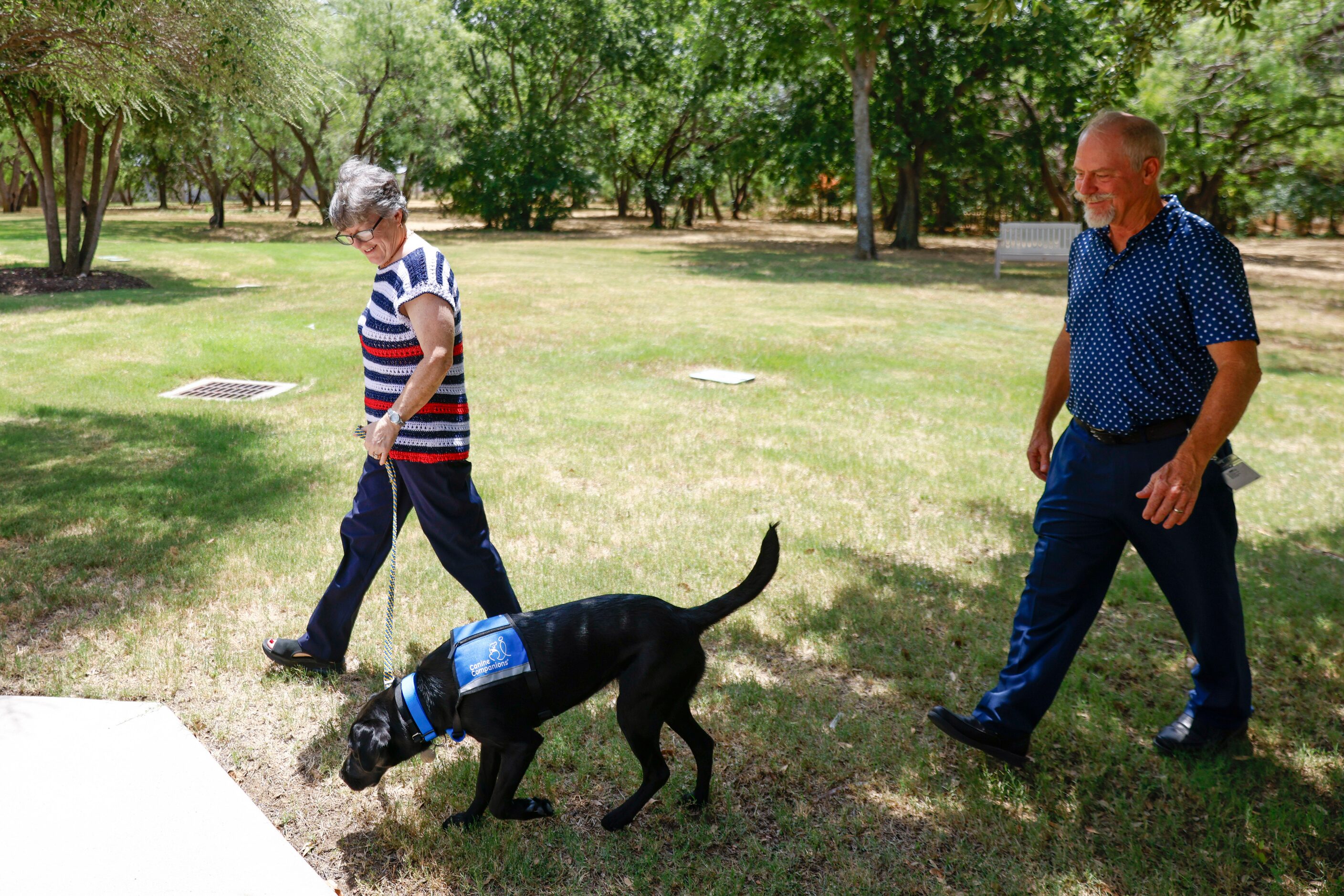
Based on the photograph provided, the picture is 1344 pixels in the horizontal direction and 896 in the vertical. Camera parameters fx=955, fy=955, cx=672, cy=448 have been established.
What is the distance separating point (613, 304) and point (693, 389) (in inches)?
237

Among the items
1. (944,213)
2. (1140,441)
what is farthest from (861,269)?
(1140,441)

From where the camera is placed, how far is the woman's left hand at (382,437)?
3.10m

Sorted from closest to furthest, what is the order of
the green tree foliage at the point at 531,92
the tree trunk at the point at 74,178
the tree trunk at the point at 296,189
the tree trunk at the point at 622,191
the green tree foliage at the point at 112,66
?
the green tree foliage at the point at 112,66
the tree trunk at the point at 74,178
the green tree foliage at the point at 531,92
the tree trunk at the point at 296,189
the tree trunk at the point at 622,191

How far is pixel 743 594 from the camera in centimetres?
281

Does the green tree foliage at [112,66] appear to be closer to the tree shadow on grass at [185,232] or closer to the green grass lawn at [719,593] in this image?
the green grass lawn at [719,593]

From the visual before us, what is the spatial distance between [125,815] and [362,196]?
2.01 meters

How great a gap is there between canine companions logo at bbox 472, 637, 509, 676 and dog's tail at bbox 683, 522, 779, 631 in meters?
0.54

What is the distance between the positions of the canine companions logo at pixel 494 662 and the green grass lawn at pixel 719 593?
0.59 meters

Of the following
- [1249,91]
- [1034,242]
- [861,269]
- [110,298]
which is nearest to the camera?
[110,298]

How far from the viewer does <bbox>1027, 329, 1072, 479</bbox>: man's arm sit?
3379 millimetres

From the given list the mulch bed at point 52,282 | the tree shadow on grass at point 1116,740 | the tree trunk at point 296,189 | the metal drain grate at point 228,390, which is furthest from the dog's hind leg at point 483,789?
the tree trunk at point 296,189

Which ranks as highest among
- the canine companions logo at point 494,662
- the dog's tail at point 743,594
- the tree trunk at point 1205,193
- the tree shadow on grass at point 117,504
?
the tree trunk at point 1205,193

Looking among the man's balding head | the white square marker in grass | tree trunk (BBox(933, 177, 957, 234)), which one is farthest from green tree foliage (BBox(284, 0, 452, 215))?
the man's balding head

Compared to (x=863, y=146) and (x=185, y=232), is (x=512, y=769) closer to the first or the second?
(x=863, y=146)
